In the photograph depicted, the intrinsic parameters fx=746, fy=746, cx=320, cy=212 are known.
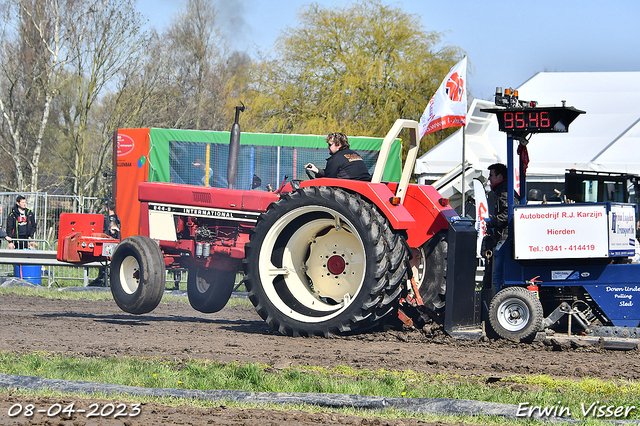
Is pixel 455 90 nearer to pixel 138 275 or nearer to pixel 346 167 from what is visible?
pixel 346 167

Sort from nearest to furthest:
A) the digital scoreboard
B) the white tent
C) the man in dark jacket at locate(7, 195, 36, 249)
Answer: the digital scoreboard → the white tent → the man in dark jacket at locate(7, 195, 36, 249)

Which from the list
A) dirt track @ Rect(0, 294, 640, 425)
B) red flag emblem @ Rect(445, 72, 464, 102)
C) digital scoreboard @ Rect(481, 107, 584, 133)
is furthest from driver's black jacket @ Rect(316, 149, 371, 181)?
red flag emblem @ Rect(445, 72, 464, 102)

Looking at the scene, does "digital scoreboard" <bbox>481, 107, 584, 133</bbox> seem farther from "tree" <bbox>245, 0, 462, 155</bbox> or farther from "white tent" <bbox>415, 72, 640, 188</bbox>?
"tree" <bbox>245, 0, 462, 155</bbox>

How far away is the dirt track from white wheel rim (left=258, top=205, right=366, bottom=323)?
17.0 inches

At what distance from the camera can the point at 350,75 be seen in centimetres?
2805

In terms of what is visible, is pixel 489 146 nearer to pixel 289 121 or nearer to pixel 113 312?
pixel 113 312

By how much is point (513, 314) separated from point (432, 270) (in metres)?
0.93

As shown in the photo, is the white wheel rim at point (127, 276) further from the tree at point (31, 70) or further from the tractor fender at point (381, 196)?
the tree at point (31, 70)

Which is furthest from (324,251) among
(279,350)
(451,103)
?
(451,103)

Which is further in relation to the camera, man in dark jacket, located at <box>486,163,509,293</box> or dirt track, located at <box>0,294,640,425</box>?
man in dark jacket, located at <box>486,163,509,293</box>

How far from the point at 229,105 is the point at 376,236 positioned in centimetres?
2509

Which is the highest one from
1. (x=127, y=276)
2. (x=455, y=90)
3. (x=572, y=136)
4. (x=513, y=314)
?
(x=455, y=90)

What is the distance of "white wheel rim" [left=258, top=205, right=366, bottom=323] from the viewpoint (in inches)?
298

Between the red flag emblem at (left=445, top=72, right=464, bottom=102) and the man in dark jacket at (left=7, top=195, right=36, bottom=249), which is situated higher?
the red flag emblem at (left=445, top=72, right=464, bottom=102)
